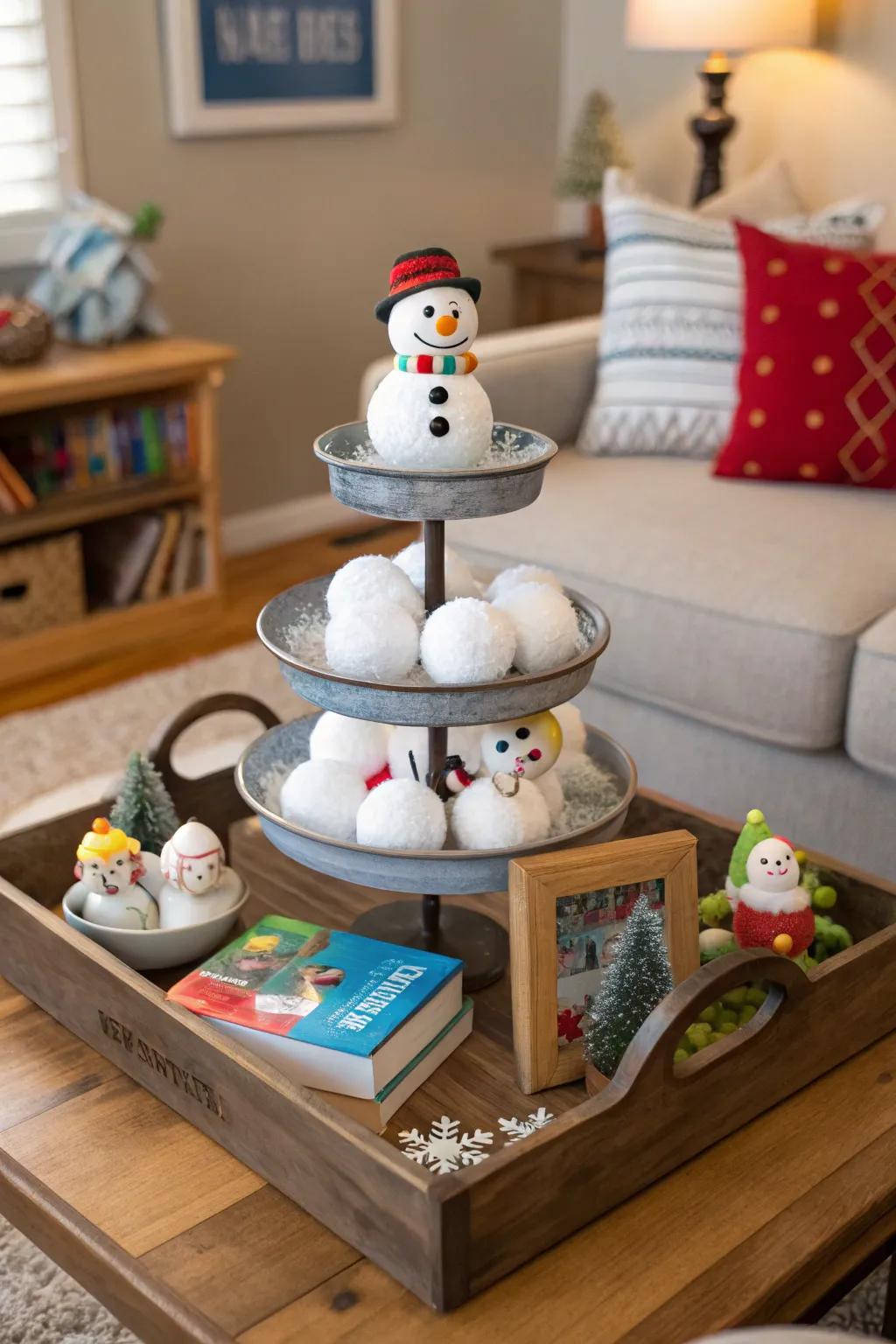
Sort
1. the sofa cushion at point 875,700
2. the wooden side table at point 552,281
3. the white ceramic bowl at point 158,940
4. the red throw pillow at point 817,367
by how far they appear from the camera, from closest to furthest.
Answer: the white ceramic bowl at point 158,940 < the sofa cushion at point 875,700 < the red throw pillow at point 817,367 < the wooden side table at point 552,281

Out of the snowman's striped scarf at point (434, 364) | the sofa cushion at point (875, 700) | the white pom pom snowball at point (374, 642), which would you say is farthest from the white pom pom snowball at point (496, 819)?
the sofa cushion at point (875, 700)

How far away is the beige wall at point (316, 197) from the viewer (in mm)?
3064

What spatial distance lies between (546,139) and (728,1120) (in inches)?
133

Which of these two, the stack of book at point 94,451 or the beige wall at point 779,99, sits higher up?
the beige wall at point 779,99

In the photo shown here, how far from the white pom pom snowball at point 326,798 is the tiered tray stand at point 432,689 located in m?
0.02

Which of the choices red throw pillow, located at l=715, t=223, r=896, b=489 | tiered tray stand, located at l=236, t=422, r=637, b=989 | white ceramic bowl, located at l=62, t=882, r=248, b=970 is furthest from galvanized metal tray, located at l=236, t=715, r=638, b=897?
red throw pillow, located at l=715, t=223, r=896, b=489

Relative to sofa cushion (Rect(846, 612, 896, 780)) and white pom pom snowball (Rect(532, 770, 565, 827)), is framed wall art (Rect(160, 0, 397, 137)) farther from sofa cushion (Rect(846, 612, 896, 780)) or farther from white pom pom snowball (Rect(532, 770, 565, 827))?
white pom pom snowball (Rect(532, 770, 565, 827))

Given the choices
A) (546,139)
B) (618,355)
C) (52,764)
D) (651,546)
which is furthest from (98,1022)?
(546,139)

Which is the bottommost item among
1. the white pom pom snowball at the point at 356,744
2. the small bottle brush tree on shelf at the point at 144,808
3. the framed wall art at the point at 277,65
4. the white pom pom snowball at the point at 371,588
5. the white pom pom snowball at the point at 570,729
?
the small bottle brush tree on shelf at the point at 144,808

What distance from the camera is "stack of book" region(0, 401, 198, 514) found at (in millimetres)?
2738

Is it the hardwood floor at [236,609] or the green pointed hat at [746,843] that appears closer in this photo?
the green pointed hat at [746,843]

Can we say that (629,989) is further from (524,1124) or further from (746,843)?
(746,843)

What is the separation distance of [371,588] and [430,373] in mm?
182

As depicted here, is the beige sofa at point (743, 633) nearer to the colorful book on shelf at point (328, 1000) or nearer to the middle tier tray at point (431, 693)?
the middle tier tray at point (431, 693)
